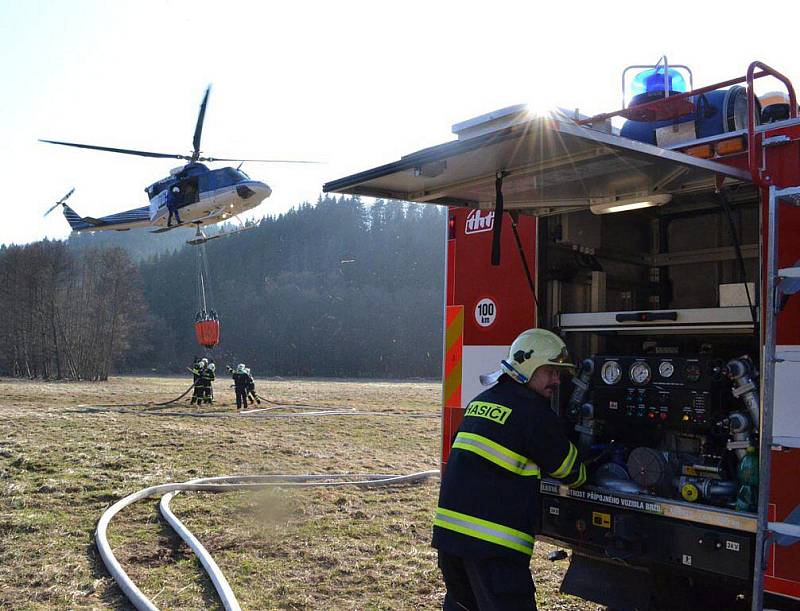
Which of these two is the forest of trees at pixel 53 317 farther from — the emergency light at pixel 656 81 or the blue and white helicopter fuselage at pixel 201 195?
the emergency light at pixel 656 81

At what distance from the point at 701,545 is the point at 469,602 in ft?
3.56

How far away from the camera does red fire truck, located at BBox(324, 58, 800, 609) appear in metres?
3.15

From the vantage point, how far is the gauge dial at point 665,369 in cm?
376

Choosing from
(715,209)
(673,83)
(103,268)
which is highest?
(103,268)

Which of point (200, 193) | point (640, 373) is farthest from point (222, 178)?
point (640, 373)

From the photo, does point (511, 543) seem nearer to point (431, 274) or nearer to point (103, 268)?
point (103, 268)

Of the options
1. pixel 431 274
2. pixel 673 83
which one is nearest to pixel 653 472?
pixel 673 83

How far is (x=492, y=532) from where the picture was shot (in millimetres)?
3062

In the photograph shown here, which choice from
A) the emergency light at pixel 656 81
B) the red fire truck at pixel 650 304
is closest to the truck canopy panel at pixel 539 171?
the red fire truck at pixel 650 304

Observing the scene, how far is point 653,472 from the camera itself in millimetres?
3650

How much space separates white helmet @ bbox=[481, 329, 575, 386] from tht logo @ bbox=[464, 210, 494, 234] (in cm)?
Result: 131

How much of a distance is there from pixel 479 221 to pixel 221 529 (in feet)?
12.1

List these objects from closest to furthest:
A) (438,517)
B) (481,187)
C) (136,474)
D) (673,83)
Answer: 1. (438,517)
2. (481,187)
3. (673,83)
4. (136,474)

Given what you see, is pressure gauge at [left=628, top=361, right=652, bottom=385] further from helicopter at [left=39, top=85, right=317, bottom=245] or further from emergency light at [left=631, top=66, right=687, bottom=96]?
helicopter at [left=39, top=85, right=317, bottom=245]
